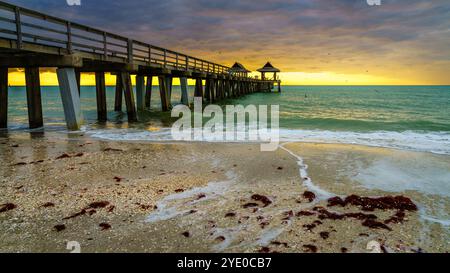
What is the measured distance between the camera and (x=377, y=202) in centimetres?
498

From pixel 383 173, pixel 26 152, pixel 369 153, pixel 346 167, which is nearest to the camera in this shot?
pixel 383 173

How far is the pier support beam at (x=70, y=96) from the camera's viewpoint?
1072 cm

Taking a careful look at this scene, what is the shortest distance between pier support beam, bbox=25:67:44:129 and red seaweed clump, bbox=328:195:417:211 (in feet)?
35.9

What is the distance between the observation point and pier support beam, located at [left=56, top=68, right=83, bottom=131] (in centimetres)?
1072

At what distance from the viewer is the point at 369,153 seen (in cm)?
901

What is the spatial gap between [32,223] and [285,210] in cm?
354

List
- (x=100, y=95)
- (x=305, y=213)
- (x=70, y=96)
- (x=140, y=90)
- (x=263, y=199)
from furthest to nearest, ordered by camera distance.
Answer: (x=140, y=90), (x=100, y=95), (x=70, y=96), (x=263, y=199), (x=305, y=213)

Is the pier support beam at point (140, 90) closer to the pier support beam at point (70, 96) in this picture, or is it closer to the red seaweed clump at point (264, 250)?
the pier support beam at point (70, 96)

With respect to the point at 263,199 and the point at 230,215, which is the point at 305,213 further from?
the point at 230,215

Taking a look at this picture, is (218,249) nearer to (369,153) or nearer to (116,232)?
(116,232)

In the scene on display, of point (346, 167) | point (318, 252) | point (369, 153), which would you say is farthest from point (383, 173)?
point (318, 252)

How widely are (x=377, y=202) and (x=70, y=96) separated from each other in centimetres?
1025

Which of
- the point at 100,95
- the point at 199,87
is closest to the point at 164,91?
the point at 100,95

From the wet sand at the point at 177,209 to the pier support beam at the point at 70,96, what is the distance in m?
3.55
